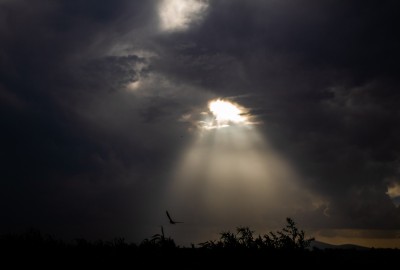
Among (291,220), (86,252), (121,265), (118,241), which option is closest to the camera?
(121,265)

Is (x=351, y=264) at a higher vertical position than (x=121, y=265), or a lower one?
lower

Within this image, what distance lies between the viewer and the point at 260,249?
15.3m

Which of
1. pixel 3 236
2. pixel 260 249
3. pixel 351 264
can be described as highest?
pixel 3 236

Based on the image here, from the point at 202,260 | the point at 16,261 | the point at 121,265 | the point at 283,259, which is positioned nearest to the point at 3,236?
the point at 16,261

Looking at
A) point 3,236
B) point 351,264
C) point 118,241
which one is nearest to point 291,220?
point 351,264

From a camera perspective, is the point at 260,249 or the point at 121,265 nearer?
the point at 121,265

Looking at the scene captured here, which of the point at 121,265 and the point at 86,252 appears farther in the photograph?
the point at 86,252

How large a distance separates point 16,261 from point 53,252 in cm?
137

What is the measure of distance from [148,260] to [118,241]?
3.51 metres

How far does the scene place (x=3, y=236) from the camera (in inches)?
781

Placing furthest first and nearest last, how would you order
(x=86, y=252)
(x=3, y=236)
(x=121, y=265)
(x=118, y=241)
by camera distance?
1. (x=3, y=236)
2. (x=118, y=241)
3. (x=86, y=252)
4. (x=121, y=265)

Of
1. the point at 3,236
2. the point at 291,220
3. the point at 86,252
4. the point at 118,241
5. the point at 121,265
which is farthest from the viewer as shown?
the point at 291,220

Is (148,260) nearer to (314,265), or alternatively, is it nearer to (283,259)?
(283,259)

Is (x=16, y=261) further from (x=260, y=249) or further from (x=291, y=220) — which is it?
(x=291, y=220)
